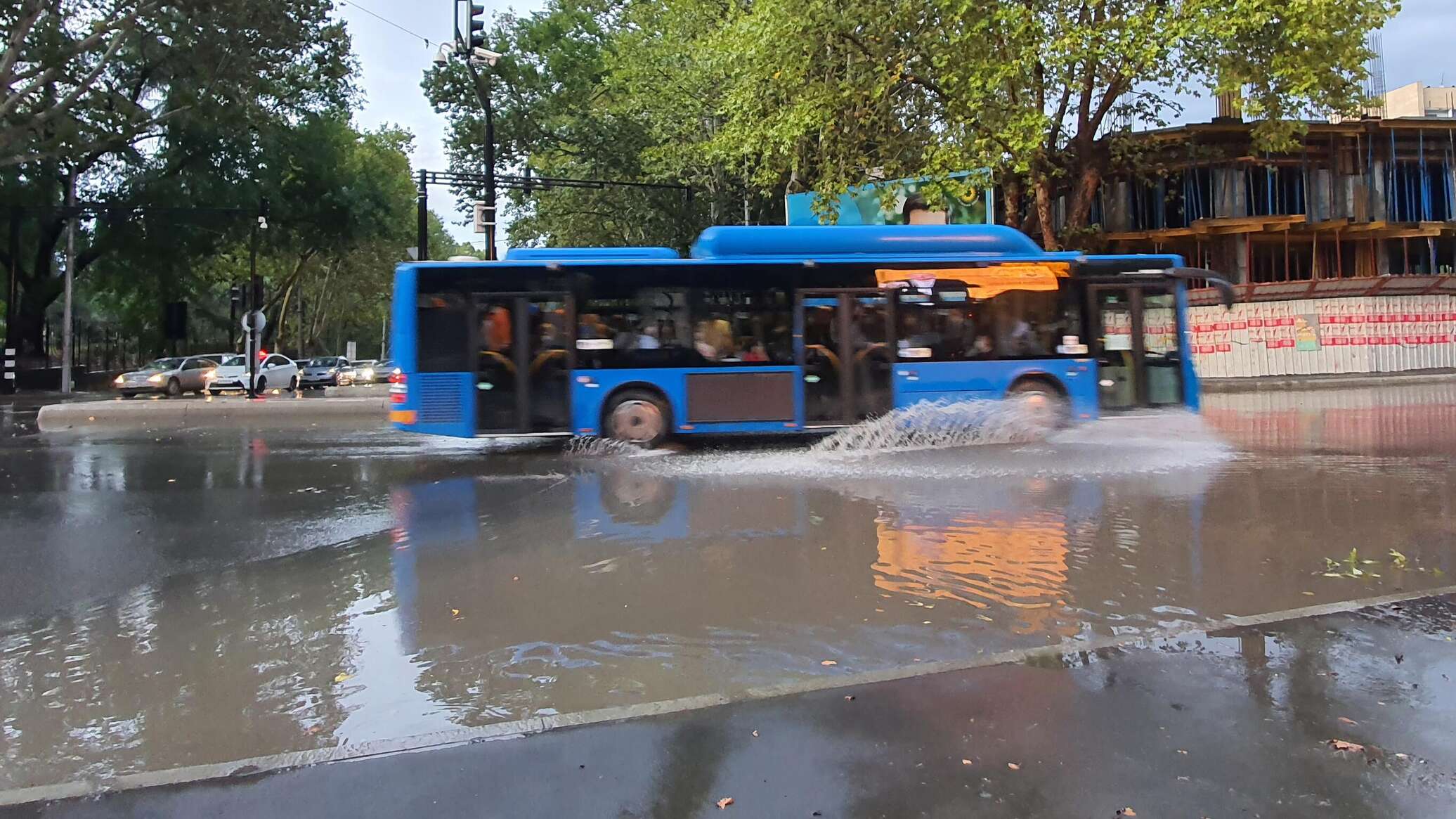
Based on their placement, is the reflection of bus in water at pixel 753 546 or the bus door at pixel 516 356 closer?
the reflection of bus in water at pixel 753 546

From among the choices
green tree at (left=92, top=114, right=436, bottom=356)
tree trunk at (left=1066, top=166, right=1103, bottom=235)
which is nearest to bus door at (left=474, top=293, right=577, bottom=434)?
tree trunk at (left=1066, top=166, right=1103, bottom=235)

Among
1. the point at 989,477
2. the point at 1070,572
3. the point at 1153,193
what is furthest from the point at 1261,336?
the point at 1070,572

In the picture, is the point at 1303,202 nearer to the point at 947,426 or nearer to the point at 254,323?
the point at 947,426

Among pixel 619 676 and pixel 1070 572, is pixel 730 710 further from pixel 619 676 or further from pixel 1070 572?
pixel 1070 572

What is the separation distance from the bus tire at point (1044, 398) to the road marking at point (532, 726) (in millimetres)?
8011

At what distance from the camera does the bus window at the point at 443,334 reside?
1248 cm

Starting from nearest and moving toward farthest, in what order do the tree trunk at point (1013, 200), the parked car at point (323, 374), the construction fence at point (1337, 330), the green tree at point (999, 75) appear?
the green tree at point (999, 75) < the tree trunk at point (1013, 200) < the construction fence at point (1337, 330) < the parked car at point (323, 374)

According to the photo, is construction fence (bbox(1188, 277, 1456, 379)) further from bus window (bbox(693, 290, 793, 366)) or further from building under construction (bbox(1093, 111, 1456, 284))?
bus window (bbox(693, 290, 793, 366))

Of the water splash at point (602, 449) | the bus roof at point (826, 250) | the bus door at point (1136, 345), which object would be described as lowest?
the water splash at point (602, 449)

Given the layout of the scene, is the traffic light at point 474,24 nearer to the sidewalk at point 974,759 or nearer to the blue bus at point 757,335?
the blue bus at point 757,335

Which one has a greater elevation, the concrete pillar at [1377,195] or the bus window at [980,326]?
the concrete pillar at [1377,195]

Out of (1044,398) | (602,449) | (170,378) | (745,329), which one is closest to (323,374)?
(170,378)

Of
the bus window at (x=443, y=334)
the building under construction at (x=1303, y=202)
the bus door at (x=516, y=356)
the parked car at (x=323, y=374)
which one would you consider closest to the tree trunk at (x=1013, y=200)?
the building under construction at (x=1303, y=202)

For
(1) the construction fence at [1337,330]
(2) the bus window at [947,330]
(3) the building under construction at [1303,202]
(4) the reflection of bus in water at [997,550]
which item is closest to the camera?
(4) the reflection of bus in water at [997,550]
